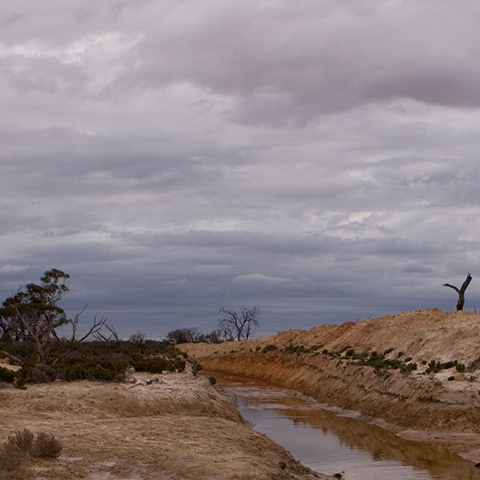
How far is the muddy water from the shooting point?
18484mm

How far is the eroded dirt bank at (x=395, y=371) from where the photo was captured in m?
24.0

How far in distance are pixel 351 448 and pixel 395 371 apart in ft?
33.5

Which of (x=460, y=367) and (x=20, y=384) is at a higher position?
(x=460, y=367)

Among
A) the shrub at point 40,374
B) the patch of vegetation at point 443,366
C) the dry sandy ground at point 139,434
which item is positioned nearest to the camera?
the dry sandy ground at point 139,434

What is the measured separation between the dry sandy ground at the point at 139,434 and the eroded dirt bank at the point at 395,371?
7.32 metres

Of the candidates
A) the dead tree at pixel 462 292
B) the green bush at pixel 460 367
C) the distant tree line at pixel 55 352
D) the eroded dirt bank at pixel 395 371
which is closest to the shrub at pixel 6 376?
the distant tree line at pixel 55 352

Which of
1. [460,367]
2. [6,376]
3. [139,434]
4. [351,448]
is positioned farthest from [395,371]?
[139,434]

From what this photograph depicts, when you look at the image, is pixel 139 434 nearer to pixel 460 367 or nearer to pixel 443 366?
pixel 460 367

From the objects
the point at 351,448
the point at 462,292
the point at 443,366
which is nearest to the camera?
the point at 351,448

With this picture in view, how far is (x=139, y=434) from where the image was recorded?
14688mm

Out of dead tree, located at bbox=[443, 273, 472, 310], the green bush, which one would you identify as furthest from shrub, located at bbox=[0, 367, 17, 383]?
dead tree, located at bbox=[443, 273, 472, 310]

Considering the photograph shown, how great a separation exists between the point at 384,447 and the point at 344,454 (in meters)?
1.96

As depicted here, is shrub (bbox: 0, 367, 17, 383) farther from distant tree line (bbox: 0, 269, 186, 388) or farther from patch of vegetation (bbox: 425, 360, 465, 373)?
patch of vegetation (bbox: 425, 360, 465, 373)

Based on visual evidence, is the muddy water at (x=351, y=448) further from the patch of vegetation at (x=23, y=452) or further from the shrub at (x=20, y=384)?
the patch of vegetation at (x=23, y=452)
